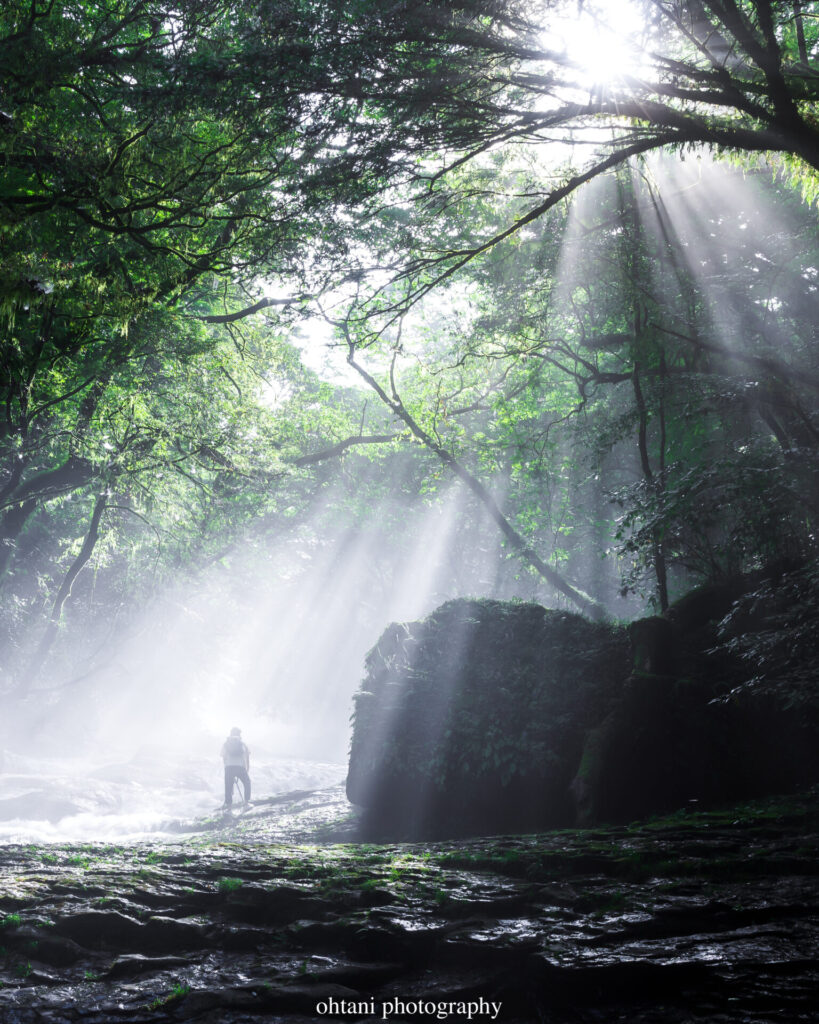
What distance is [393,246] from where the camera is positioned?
733cm

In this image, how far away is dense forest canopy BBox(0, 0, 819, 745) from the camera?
574cm

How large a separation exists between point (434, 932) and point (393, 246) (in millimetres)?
6383

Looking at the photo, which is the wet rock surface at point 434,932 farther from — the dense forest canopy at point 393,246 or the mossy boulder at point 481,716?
the dense forest canopy at point 393,246

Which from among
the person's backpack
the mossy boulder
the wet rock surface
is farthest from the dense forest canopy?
the person's backpack

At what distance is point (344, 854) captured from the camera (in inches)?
258

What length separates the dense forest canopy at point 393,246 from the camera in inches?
226

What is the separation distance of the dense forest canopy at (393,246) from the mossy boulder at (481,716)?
6.04 feet

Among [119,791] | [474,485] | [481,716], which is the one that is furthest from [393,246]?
[119,791]

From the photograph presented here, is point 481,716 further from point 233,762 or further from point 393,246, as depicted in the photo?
point 233,762

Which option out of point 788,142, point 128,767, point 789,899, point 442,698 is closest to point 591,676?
point 442,698

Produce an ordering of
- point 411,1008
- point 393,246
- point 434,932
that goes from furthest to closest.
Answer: point 393,246 < point 434,932 < point 411,1008

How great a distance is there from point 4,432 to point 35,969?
297 inches

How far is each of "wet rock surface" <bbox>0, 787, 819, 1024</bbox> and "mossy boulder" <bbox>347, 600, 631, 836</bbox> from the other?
138 inches

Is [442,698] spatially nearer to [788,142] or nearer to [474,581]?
[788,142]
